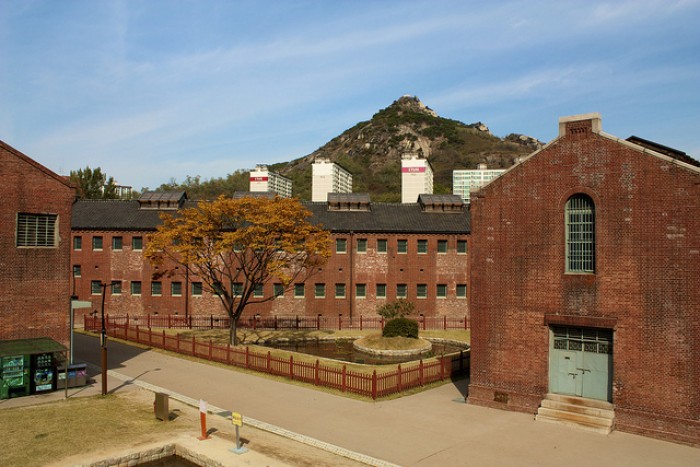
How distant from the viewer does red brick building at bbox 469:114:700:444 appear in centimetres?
1590

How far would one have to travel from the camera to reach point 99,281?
1662 inches

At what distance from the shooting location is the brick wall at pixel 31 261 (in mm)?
21297

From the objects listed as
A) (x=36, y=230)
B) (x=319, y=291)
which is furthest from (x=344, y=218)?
(x=36, y=230)

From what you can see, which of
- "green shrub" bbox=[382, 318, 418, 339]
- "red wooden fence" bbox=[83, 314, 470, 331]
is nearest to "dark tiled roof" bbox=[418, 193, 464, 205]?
"red wooden fence" bbox=[83, 314, 470, 331]

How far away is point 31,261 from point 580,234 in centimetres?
2092

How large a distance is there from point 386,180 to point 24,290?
4314 inches

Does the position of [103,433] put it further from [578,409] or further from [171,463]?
[578,409]

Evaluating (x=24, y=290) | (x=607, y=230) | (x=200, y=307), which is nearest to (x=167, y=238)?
(x=24, y=290)

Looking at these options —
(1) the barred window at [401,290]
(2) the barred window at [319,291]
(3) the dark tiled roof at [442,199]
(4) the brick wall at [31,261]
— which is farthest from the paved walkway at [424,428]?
(3) the dark tiled roof at [442,199]

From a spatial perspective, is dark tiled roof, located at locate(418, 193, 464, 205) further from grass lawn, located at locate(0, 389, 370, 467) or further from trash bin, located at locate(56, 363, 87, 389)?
trash bin, located at locate(56, 363, 87, 389)

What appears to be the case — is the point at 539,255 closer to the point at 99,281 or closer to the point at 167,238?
the point at 167,238

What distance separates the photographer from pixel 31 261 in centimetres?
2188

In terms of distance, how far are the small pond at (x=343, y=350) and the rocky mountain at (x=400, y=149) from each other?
83.7 meters

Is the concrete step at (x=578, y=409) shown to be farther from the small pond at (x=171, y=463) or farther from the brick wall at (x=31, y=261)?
the brick wall at (x=31, y=261)
